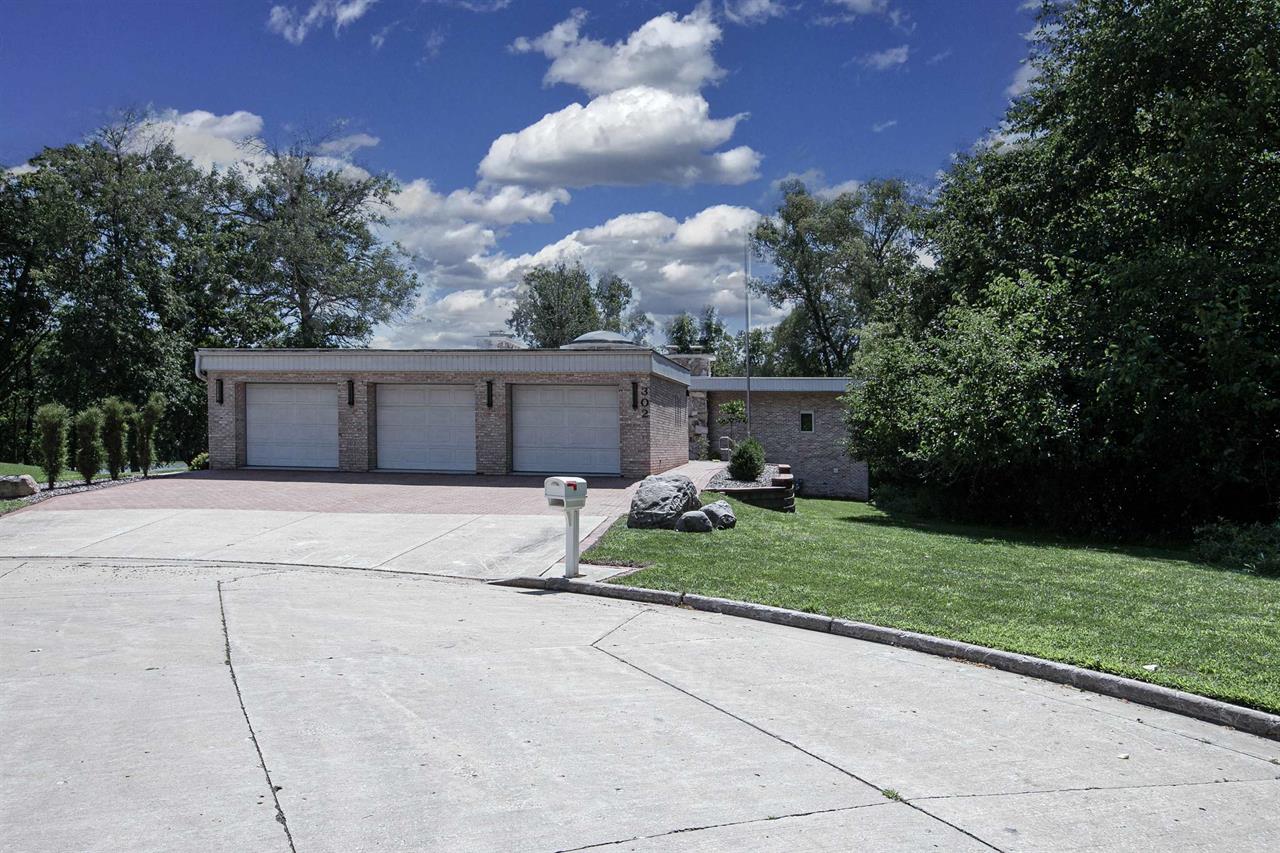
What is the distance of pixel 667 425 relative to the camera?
2338 cm

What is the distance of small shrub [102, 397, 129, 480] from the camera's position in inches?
811

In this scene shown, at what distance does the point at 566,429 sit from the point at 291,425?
738 centimetres

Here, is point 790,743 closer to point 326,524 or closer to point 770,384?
point 326,524

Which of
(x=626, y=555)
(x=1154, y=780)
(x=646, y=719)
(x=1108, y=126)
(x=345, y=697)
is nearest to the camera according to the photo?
(x=1154, y=780)

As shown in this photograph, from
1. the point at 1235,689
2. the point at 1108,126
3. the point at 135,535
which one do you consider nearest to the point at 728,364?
the point at 1108,126

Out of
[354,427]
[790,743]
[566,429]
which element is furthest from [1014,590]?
[354,427]

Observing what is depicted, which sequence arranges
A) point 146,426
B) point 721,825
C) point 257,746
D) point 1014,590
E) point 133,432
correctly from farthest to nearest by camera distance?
point 133,432 < point 146,426 < point 1014,590 < point 257,746 < point 721,825

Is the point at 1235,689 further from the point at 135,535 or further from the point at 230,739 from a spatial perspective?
the point at 135,535

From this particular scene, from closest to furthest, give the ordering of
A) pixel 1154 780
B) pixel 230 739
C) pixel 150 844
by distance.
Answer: pixel 150 844, pixel 1154 780, pixel 230 739

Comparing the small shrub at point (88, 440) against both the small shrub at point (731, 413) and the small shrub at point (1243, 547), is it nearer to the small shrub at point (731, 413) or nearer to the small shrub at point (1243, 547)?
the small shrub at point (731, 413)

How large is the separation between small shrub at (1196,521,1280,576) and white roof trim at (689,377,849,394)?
1728 centimetres

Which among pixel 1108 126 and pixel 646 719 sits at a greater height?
pixel 1108 126

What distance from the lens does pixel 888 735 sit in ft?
16.4

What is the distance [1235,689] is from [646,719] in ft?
12.3
